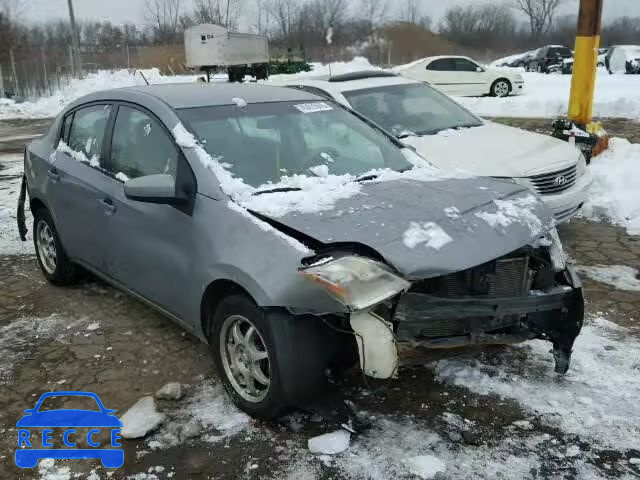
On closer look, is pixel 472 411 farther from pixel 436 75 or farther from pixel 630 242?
pixel 436 75

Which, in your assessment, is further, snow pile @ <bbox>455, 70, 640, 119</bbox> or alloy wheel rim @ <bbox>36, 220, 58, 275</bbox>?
snow pile @ <bbox>455, 70, 640, 119</bbox>

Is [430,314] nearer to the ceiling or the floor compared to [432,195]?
nearer to the floor

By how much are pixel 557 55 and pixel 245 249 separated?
1355 inches

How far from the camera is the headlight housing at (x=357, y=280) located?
264cm

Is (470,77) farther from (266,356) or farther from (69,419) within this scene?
(69,419)

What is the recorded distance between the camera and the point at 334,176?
3734 millimetres

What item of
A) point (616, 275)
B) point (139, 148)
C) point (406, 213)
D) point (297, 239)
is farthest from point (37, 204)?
point (616, 275)

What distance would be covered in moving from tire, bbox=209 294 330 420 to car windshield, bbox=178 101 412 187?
32.5 inches

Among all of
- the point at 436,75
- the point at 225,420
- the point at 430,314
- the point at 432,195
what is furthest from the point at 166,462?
the point at 436,75

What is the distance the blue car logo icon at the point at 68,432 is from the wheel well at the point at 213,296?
0.69 m

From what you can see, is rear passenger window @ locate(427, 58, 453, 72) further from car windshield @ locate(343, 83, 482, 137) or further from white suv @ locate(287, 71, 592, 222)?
car windshield @ locate(343, 83, 482, 137)

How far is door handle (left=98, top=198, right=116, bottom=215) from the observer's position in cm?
404

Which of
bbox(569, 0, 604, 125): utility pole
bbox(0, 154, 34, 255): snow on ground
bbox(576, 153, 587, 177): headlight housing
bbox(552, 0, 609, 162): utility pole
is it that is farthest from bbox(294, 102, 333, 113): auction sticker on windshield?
bbox(569, 0, 604, 125): utility pole

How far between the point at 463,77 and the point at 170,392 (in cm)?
1810
